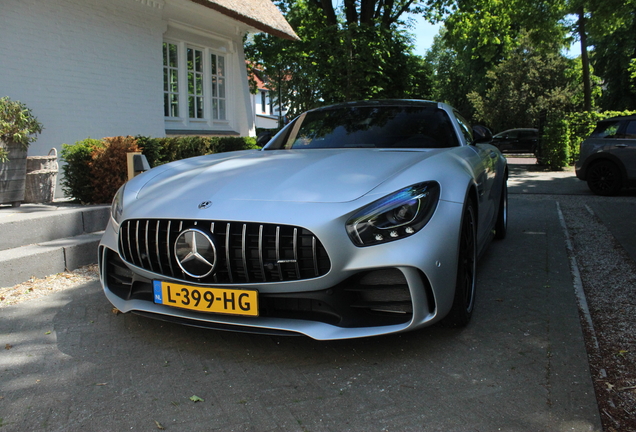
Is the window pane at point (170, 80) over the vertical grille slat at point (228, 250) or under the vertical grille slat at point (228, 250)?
over

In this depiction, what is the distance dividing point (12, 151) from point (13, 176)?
27 centimetres

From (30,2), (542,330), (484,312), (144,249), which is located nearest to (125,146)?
(30,2)

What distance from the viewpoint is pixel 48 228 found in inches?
202

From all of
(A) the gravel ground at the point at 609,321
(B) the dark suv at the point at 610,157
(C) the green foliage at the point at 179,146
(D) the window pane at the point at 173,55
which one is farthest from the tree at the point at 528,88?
(A) the gravel ground at the point at 609,321

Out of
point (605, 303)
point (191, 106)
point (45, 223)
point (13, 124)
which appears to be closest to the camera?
point (605, 303)

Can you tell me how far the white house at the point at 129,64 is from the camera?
7.91 m

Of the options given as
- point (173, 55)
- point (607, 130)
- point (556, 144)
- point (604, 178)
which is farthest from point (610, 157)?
point (173, 55)

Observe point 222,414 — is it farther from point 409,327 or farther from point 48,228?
point 48,228

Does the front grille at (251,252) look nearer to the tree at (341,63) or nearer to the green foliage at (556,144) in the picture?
the tree at (341,63)

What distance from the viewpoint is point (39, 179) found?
248 inches

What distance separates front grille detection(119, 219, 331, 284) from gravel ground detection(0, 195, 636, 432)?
4.76 ft

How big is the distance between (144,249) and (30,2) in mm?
6467

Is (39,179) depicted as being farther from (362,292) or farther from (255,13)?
(255,13)

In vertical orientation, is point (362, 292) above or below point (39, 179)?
below
